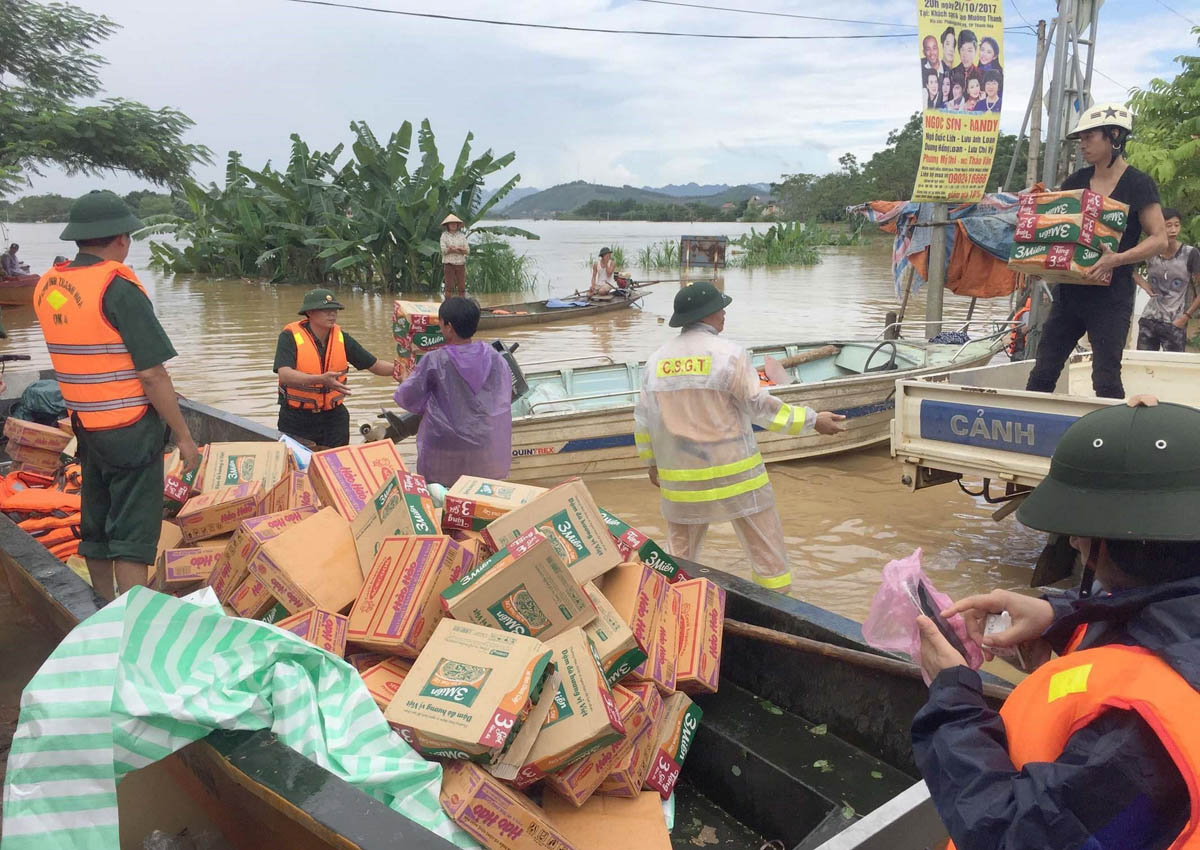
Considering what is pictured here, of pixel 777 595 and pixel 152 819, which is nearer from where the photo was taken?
pixel 152 819

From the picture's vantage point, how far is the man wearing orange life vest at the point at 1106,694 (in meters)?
0.98

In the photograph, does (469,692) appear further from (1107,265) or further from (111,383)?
(1107,265)

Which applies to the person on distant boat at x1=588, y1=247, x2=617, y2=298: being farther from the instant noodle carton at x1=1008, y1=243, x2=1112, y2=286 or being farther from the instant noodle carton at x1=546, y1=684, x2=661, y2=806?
the instant noodle carton at x1=546, y1=684, x2=661, y2=806

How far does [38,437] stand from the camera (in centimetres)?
519

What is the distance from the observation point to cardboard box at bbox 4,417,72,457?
5176 millimetres

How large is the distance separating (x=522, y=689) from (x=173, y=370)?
40.2 feet

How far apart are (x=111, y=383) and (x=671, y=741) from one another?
241cm

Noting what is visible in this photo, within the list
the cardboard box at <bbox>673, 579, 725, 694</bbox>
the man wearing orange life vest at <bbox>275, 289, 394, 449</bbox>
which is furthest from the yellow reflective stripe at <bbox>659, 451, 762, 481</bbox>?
the man wearing orange life vest at <bbox>275, 289, 394, 449</bbox>

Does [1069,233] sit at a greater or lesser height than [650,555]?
greater

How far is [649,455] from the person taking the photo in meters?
3.98

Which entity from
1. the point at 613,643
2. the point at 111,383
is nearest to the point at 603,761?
the point at 613,643

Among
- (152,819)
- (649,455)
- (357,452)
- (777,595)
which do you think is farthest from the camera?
(649,455)

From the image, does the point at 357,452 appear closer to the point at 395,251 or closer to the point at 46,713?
the point at 46,713

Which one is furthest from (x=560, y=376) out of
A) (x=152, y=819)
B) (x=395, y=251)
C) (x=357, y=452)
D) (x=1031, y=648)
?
(x=395, y=251)
